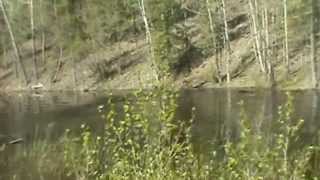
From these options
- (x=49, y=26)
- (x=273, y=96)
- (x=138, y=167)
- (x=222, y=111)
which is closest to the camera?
(x=138, y=167)

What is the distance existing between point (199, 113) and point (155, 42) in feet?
54.5

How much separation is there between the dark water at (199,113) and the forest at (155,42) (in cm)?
595

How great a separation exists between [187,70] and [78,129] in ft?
108

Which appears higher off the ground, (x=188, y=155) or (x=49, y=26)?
(x=49, y=26)

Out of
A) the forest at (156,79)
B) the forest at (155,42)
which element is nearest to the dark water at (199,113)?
the forest at (156,79)

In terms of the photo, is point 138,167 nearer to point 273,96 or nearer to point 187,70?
point 273,96

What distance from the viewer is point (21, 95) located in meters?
63.9

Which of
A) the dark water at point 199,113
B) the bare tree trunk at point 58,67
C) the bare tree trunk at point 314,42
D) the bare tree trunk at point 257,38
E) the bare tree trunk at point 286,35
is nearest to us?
the dark water at point 199,113

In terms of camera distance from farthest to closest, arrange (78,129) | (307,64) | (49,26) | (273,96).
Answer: (49,26)
(307,64)
(273,96)
(78,129)

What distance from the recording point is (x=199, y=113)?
118 feet

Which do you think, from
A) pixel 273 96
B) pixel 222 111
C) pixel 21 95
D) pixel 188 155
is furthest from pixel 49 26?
pixel 188 155

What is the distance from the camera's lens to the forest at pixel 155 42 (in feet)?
182

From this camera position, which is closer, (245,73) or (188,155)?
(188,155)

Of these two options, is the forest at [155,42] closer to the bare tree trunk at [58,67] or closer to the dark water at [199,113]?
the bare tree trunk at [58,67]
